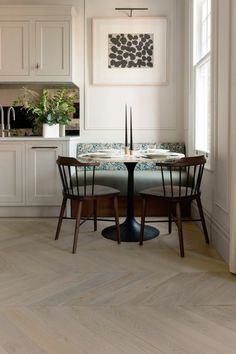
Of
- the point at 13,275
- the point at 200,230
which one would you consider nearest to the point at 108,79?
the point at 200,230

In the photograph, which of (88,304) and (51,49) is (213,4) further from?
(88,304)

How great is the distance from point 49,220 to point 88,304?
2.09 m

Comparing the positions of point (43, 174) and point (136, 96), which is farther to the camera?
point (136, 96)

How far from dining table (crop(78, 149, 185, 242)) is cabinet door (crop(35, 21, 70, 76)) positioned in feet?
4.88

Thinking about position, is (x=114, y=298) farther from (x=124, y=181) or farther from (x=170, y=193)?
(x=124, y=181)

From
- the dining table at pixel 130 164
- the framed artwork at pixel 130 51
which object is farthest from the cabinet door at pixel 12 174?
the framed artwork at pixel 130 51

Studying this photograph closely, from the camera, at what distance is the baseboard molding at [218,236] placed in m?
2.81

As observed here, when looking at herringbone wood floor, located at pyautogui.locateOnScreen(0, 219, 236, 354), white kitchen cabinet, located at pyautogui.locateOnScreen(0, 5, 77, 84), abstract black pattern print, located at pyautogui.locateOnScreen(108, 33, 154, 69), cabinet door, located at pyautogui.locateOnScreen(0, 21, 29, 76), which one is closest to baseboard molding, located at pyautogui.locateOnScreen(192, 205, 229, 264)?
herringbone wood floor, located at pyautogui.locateOnScreen(0, 219, 236, 354)

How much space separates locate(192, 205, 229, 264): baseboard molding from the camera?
9.23 feet

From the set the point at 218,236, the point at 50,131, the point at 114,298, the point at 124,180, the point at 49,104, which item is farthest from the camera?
the point at 49,104

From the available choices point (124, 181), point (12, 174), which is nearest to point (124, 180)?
point (124, 181)

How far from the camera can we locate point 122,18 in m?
4.66

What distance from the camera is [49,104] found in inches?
173

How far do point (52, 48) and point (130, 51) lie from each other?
98 centimetres
